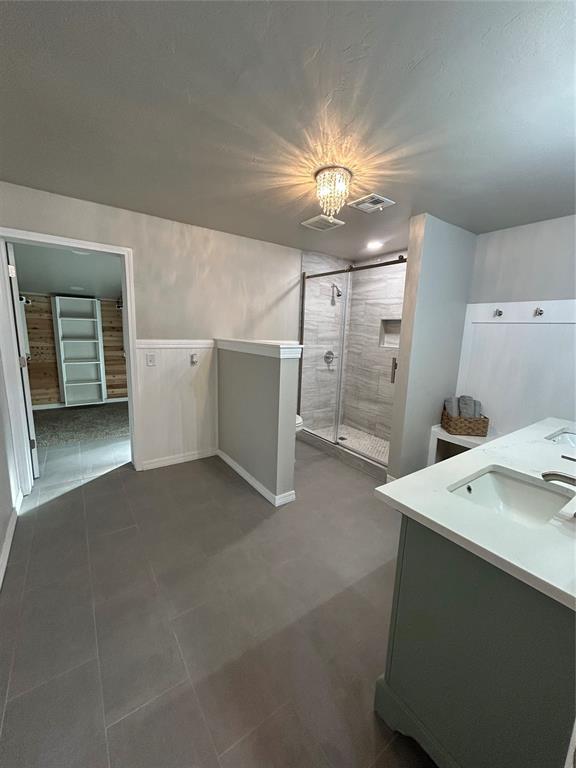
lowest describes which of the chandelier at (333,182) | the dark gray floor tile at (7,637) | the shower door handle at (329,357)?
the dark gray floor tile at (7,637)

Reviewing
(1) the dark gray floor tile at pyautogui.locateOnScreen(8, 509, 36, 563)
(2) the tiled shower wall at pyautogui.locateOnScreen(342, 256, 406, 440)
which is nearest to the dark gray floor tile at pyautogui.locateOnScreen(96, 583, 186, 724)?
(1) the dark gray floor tile at pyautogui.locateOnScreen(8, 509, 36, 563)

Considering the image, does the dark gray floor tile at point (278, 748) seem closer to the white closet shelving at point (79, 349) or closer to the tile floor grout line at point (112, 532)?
the tile floor grout line at point (112, 532)

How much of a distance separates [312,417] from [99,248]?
2.79m

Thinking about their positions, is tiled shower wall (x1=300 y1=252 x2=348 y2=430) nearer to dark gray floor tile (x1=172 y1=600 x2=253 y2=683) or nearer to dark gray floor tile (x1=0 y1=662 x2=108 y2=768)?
dark gray floor tile (x1=172 y1=600 x2=253 y2=683)

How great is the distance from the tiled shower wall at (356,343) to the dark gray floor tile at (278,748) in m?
2.88

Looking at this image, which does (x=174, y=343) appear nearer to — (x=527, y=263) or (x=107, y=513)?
(x=107, y=513)

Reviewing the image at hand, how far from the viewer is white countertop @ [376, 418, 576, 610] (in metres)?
0.67

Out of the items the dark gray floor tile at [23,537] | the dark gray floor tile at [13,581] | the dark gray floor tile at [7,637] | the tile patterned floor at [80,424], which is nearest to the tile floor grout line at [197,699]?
the dark gray floor tile at [7,637]

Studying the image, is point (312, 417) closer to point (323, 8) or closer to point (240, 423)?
point (240, 423)

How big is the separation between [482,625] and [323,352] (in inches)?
129

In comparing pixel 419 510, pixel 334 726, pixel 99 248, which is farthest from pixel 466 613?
pixel 99 248

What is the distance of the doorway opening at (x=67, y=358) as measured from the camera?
2354mm

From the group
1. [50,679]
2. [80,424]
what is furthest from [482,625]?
[80,424]

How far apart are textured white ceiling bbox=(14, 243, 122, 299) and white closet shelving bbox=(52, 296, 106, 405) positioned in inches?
9.1
